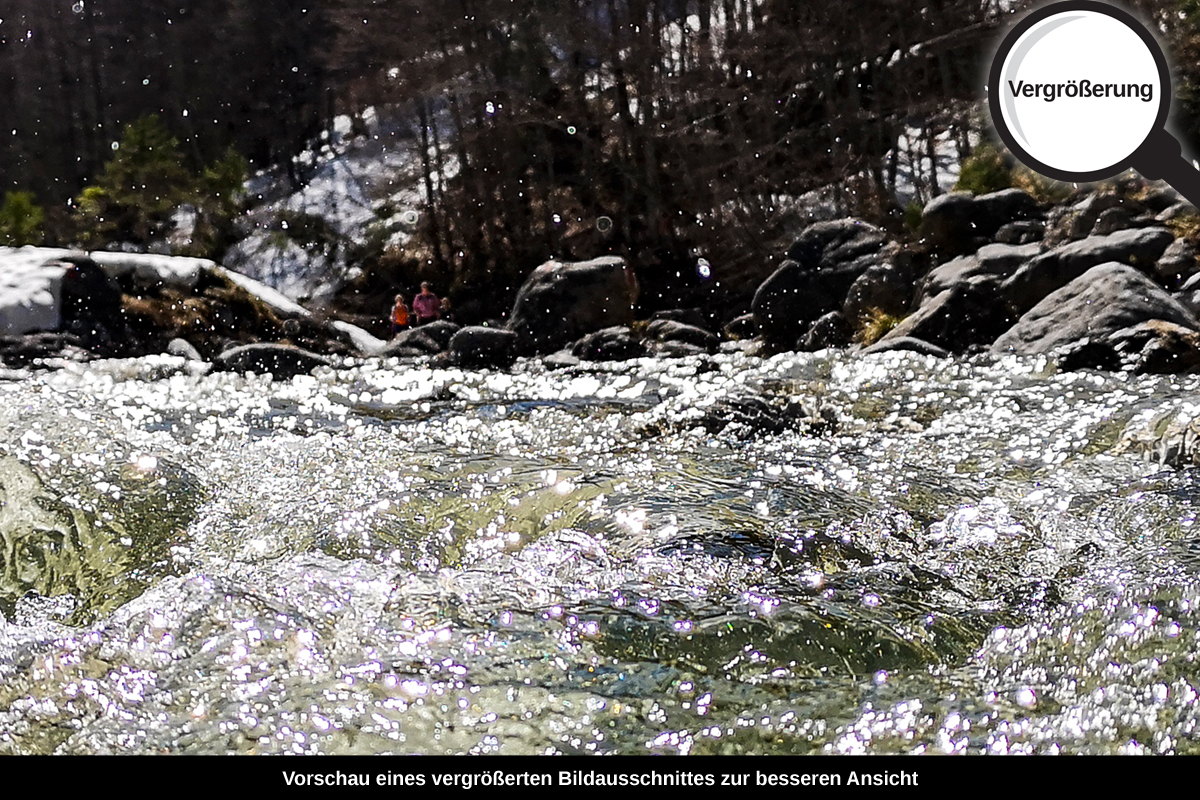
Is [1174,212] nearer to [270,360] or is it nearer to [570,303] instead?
[570,303]

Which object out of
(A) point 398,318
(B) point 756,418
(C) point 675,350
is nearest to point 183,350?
(A) point 398,318

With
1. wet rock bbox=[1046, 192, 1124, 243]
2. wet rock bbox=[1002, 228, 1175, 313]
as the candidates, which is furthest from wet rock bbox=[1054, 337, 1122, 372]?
wet rock bbox=[1046, 192, 1124, 243]

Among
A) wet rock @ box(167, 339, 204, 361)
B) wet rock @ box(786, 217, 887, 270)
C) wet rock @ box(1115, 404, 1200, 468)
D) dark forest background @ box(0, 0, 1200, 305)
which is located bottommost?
wet rock @ box(1115, 404, 1200, 468)

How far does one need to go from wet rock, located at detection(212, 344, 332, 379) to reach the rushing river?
1.35 m

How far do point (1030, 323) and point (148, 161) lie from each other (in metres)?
6.02

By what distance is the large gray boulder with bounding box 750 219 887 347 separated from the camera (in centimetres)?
464

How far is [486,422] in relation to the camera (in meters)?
2.70

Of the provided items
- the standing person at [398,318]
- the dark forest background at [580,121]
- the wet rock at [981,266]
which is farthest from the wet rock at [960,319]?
the standing person at [398,318]

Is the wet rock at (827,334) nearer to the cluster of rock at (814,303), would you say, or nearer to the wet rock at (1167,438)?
the cluster of rock at (814,303)

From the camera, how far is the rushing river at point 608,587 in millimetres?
1018

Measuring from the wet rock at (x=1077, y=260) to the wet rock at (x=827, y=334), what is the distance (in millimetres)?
739

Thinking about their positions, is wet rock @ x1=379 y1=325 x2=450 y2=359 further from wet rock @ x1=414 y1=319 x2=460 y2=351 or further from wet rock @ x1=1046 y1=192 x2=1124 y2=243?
wet rock @ x1=1046 y1=192 x2=1124 y2=243
